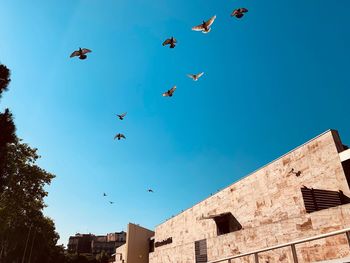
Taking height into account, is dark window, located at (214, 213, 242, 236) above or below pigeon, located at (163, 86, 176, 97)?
below

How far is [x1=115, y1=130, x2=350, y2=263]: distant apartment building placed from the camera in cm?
1128

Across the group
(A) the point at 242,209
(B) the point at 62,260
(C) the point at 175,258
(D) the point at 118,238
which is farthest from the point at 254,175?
(D) the point at 118,238

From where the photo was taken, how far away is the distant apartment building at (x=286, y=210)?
37.0ft

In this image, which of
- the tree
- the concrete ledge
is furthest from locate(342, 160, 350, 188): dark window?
the tree

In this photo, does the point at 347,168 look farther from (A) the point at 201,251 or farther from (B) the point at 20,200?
(B) the point at 20,200

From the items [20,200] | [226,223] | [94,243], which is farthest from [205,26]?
[94,243]

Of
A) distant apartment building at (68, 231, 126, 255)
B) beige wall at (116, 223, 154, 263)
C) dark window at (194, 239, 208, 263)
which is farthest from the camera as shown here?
distant apartment building at (68, 231, 126, 255)

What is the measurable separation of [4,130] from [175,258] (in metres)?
18.7

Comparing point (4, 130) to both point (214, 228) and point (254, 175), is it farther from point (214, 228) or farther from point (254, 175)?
point (214, 228)

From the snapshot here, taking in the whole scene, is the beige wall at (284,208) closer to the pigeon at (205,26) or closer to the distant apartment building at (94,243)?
the pigeon at (205,26)

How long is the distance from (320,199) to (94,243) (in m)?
88.5

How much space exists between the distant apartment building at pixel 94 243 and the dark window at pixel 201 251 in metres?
75.7

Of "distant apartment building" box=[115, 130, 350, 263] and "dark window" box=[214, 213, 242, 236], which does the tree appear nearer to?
"distant apartment building" box=[115, 130, 350, 263]

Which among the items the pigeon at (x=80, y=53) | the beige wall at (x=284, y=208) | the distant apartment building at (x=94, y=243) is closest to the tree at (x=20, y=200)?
the pigeon at (x=80, y=53)
